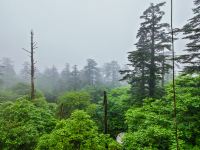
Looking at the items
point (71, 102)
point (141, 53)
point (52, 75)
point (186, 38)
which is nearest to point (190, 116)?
point (186, 38)

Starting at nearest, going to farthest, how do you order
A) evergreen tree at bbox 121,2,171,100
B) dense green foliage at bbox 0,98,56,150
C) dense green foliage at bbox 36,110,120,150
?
dense green foliage at bbox 36,110,120,150 < dense green foliage at bbox 0,98,56,150 < evergreen tree at bbox 121,2,171,100

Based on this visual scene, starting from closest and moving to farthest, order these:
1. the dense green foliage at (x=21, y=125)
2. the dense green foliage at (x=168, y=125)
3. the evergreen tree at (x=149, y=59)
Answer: the dense green foliage at (x=168, y=125)
the dense green foliage at (x=21, y=125)
the evergreen tree at (x=149, y=59)

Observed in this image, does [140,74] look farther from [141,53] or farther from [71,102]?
[71,102]

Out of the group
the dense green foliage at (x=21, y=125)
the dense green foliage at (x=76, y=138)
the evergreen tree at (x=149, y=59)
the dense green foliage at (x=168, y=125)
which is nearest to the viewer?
the dense green foliage at (x=76, y=138)

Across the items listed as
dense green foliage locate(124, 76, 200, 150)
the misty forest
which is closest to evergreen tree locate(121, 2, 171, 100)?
the misty forest

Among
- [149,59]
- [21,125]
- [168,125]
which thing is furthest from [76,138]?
[149,59]

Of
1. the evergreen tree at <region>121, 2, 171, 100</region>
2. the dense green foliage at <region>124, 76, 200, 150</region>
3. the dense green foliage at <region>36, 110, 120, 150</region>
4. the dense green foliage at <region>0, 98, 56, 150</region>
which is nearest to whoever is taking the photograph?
the dense green foliage at <region>36, 110, 120, 150</region>

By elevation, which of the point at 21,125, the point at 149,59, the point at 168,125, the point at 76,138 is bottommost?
the point at 76,138

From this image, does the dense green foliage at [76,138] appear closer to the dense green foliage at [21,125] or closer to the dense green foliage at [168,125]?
the dense green foliage at [168,125]

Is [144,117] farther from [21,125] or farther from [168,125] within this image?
[21,125]

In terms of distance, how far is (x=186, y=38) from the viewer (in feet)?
66.8

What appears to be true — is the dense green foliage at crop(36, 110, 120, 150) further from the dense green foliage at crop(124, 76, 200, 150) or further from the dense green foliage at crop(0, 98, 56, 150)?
the dense green foliage at crop(0, 98, 56, 150)

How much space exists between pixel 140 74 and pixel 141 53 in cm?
242

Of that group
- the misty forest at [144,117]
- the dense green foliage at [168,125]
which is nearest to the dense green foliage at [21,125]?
the misty forest at [144,117]
